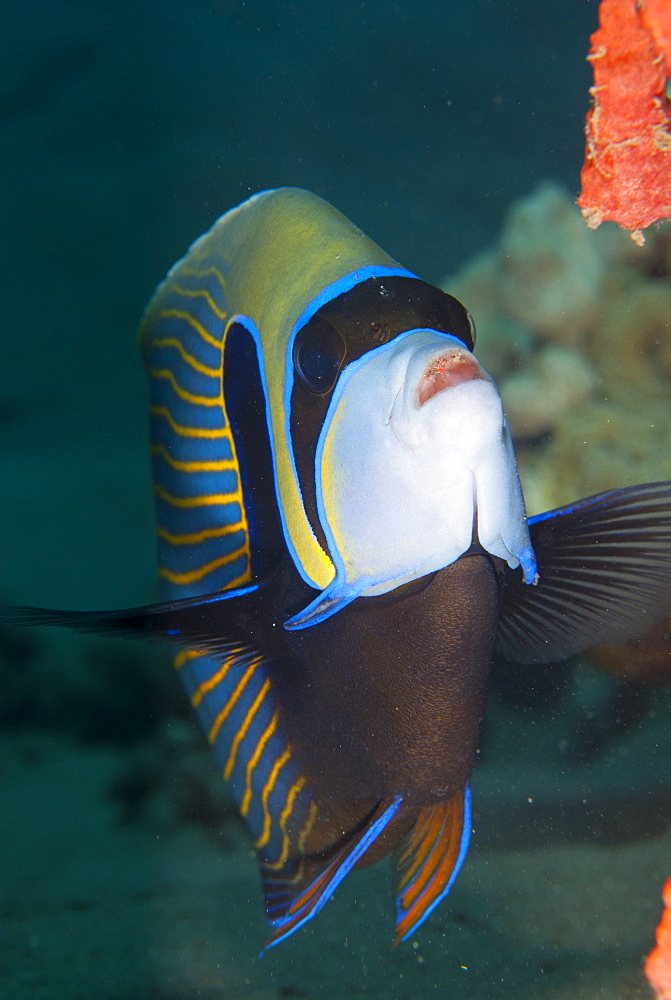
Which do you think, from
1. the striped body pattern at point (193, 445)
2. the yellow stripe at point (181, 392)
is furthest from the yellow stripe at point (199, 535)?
the yellow stripe at point (181, 392)

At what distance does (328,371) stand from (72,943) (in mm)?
2207

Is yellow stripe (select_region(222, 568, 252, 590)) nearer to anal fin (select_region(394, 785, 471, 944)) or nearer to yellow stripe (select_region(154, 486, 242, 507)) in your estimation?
yellow stripe (select_region(154, 486, 242, 507))

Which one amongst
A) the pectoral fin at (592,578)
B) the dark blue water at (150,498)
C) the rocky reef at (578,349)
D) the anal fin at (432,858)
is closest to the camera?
the pectoral fin at (592,578)

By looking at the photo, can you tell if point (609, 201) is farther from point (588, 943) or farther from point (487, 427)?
point (588, 943)

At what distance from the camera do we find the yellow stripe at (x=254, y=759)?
135cm

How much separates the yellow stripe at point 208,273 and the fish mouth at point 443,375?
0.70m

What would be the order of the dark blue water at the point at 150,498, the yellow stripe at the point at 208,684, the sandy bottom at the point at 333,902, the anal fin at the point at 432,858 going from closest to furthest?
the anal fin at the point at 432,858 → the yellow stripe at the point at 208,684 → the sandy bottom at the point at 333,902 → the dark blue water at the point at 150,498

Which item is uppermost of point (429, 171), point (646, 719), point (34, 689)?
point (429, 171)

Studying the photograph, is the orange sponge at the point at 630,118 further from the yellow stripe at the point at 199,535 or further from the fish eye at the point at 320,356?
the yellow stripe at the point at 199,535

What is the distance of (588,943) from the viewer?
196 cm

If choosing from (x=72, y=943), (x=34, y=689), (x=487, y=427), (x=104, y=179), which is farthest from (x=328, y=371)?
(x=104, y=179)

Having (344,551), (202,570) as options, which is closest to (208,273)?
(202,570)

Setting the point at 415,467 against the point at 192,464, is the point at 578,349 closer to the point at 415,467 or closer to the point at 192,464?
the point at 192,464

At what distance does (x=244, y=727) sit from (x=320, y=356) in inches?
34.4
